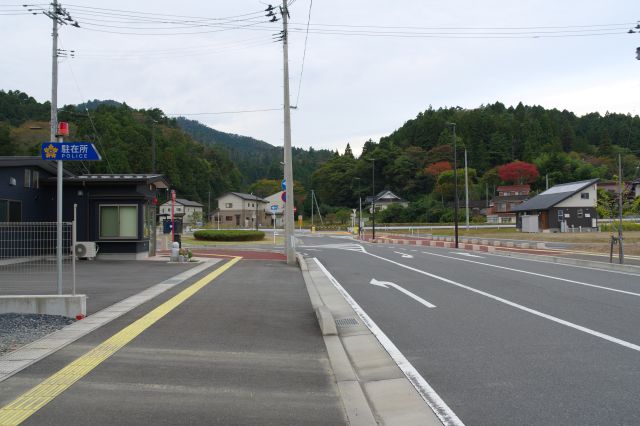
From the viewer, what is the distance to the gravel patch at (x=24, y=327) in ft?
24.4

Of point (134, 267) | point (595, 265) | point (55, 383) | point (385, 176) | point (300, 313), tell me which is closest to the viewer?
point (55, 383)

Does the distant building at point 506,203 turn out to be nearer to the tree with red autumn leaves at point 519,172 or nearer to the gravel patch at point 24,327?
the tree with red autumn leaves at point 519,172

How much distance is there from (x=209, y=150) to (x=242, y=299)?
116919mm

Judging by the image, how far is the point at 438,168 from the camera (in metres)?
99.9

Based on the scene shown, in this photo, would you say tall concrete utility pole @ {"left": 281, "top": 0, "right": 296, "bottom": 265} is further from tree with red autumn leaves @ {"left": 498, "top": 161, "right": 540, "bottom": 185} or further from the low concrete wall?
tree with red autumn leaves @ {"left": 498, "top": 161, "right": 540, "bottom": 185}

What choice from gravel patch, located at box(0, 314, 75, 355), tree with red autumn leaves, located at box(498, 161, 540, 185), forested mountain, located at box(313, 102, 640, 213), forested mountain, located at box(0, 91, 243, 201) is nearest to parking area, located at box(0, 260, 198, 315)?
gravel patch, located at box(0, 314, 75, 355)

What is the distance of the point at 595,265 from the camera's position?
20547 millimetres

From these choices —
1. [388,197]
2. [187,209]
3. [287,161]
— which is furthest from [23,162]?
[388,197]

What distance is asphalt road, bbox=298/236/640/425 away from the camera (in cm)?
488

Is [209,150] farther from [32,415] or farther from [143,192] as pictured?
[32,415]

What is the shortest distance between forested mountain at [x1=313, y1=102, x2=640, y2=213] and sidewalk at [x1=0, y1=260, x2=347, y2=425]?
283 ft

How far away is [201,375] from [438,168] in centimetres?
9760

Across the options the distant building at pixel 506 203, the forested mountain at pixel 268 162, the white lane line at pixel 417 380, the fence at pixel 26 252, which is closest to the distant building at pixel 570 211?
the distant building at pixel 506 203

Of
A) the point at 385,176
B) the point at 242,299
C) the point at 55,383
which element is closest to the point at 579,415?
the point at 55,383
